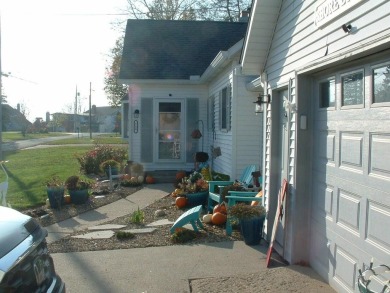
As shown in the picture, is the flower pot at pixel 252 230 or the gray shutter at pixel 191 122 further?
the gray shutter at pixel 191 122

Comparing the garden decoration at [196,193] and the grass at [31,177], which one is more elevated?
the garden decoration at [196,193]

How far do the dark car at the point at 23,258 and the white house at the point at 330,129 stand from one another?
262cm

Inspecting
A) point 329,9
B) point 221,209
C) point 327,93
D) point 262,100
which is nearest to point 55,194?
point 221,209

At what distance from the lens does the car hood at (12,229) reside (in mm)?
2738

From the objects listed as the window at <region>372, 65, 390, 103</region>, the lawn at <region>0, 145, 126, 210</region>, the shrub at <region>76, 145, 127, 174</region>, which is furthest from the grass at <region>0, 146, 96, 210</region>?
the window at <region>372, 65, 390, 103</region>

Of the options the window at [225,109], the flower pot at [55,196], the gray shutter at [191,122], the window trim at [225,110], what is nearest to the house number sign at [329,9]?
the window trim at [225,110]

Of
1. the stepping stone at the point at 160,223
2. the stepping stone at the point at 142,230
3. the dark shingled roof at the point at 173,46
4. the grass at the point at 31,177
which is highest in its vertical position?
the dark shingled roof at the point at 173,46

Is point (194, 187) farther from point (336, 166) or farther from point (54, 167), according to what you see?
point (54, 167)

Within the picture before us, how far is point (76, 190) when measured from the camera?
9641 millimetres

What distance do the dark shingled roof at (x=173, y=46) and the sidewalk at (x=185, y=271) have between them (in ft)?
28.4

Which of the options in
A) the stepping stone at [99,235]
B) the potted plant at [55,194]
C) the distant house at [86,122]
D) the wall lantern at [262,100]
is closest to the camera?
the wall lantern at [262,100]

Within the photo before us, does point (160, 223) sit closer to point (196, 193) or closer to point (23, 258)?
point (196, 193)

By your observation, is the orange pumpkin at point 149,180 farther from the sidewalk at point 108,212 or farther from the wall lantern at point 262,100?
the wall lantern at point 262,100

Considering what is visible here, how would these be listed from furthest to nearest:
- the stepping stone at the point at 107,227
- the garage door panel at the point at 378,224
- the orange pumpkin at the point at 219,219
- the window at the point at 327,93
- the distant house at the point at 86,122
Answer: the distant house at the point at 86,122 → the stepping stone at the point at 107,227 → the orange pumpkin at the point at 219,219 → the window at the point at 327,93 → the garage door panel at the point at 378,224
